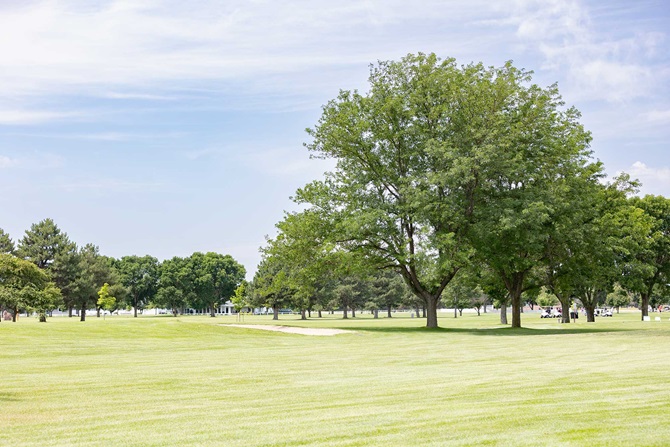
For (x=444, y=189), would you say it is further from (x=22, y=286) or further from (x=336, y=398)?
(x=22, y=286)

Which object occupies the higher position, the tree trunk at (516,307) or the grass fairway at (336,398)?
the tree trunk at (516,307)

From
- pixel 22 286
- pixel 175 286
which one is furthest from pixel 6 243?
pixel 175 286

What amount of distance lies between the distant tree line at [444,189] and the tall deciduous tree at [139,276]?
118m

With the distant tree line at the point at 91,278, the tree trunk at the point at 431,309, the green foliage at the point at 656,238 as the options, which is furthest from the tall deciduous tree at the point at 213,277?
the tree trunk at the point at 431,309

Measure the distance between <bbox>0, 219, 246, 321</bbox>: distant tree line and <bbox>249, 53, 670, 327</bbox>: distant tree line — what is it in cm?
3044

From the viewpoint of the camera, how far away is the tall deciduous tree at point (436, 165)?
154 feet

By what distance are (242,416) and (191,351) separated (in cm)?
1770

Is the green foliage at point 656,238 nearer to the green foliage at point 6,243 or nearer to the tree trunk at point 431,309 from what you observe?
the tree trunk at point 431,309

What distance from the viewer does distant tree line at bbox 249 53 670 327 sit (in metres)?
47.3

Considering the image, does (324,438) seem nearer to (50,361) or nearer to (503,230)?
(50,361)

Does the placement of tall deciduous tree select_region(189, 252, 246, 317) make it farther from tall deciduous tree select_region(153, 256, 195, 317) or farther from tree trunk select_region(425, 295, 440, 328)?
tree trunk select_region(425, 295, 440, 328)

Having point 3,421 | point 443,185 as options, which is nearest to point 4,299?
point 443,185

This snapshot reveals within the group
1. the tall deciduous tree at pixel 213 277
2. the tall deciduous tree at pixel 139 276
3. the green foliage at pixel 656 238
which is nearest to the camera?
the green foliage at pixel 656 238

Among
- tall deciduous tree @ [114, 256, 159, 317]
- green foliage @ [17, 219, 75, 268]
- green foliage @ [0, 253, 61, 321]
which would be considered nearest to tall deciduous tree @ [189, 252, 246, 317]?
tall deciduous tree @ [114, 256, 159, 317]
